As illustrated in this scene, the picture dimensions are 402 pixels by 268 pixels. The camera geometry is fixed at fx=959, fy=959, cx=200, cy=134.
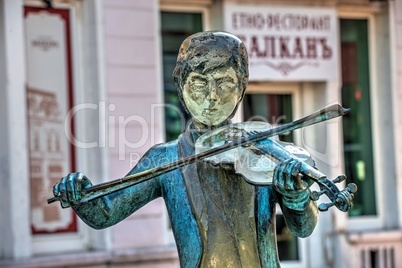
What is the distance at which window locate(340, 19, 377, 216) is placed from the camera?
11211 mm

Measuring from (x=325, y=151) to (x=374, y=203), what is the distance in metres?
1.00

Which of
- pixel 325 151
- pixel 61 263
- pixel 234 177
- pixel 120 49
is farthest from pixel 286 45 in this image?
pixel 234 177

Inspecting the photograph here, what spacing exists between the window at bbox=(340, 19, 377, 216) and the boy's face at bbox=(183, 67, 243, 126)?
26.3ft

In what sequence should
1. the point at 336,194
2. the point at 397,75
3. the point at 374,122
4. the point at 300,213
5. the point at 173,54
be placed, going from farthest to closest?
the point at 374,122 → the point at 397,75 → the point at 173,54 → the point at 300,213 → the point at 336,194

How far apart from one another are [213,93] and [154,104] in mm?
6221

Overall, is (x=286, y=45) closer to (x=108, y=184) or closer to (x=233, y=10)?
(x=233, y=10)

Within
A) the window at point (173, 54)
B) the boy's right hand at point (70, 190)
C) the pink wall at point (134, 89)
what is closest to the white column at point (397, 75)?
the window at point (173, 54)

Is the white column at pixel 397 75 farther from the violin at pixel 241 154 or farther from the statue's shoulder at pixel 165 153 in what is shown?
the violin at pixel 241 154

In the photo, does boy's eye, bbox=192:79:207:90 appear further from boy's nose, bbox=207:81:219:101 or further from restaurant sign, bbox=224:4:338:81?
restaurant sign, bbox=224:4:338:81

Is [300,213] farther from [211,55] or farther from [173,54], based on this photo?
[173,54]

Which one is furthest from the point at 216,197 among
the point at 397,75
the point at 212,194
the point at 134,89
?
the point at 397,75

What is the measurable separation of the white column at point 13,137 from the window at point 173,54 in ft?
5.63

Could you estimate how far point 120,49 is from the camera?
9.41 m

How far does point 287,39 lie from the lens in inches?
411
